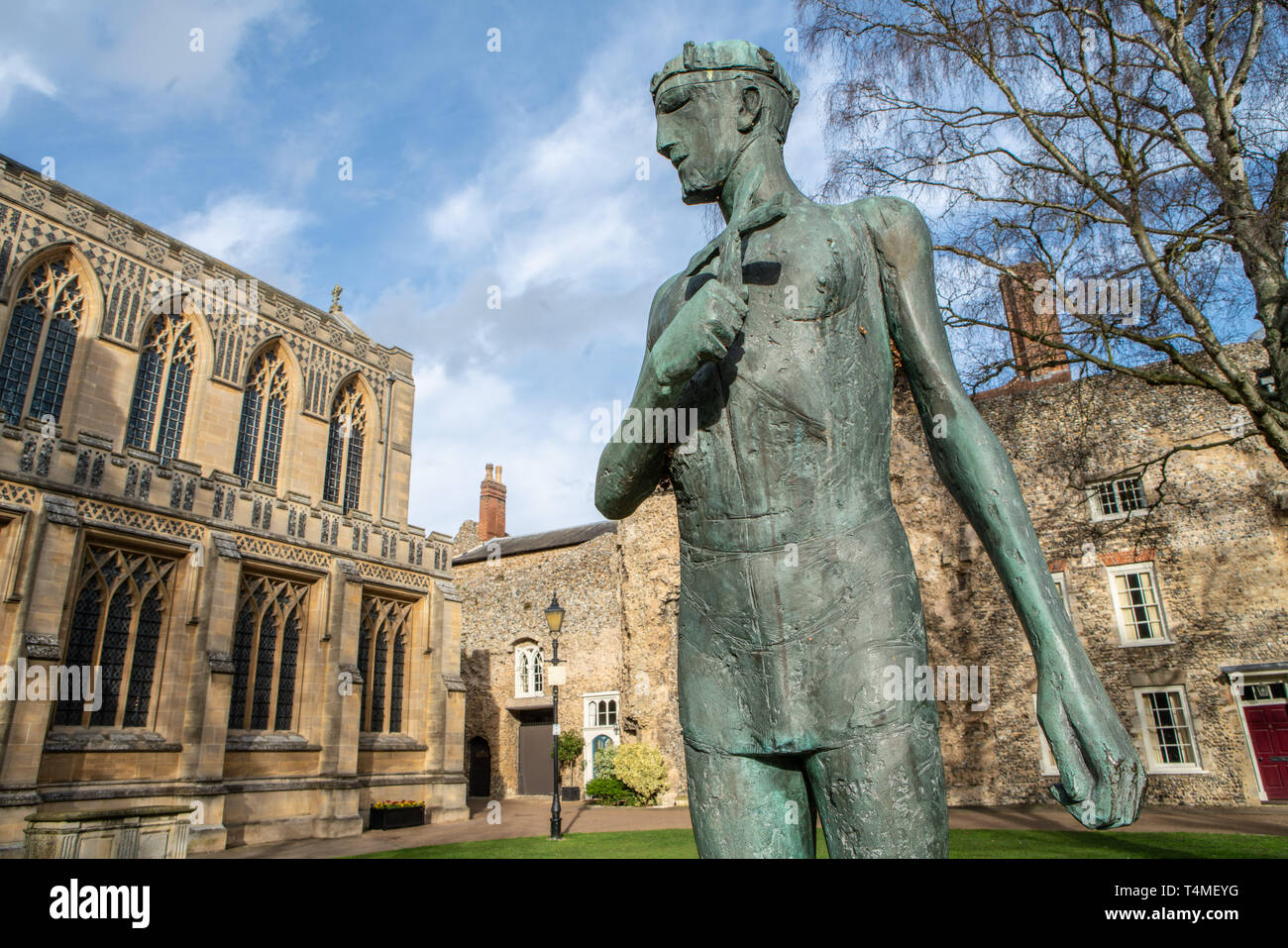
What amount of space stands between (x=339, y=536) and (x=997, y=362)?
55.8 feet

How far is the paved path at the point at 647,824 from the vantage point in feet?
48.8

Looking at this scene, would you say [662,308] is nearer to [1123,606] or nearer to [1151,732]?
[1123,606]

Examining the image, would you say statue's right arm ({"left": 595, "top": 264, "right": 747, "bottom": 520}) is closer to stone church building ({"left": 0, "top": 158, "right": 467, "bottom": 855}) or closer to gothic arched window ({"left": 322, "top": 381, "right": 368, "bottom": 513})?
stone church building ({"left": 0, "top": 158, "right": 467, "bottom": 855})

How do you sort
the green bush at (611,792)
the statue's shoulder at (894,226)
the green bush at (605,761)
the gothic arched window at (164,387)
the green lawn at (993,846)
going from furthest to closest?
1. the green bush at (605,761)
2. the green bush at (611,792)
3. the gothic arched window at (164,387)
4. the green lawn at (993,846)
5. the statue's shoulder at (894,226)

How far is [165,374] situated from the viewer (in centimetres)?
2159

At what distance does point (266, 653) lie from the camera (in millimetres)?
19406

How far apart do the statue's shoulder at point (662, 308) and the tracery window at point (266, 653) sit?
19235mm

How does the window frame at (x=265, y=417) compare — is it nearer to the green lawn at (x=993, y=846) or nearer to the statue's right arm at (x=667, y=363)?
the green lawn at (x=993, y=846)

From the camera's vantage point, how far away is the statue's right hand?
1.49 meters

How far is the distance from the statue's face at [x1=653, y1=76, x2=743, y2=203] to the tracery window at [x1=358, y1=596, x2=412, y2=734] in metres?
21.8

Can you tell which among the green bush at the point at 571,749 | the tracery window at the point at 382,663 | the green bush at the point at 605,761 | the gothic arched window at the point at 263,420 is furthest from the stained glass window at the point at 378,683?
the green bush at the point at 571,749

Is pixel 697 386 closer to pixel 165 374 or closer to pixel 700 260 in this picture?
pixel 700 260
